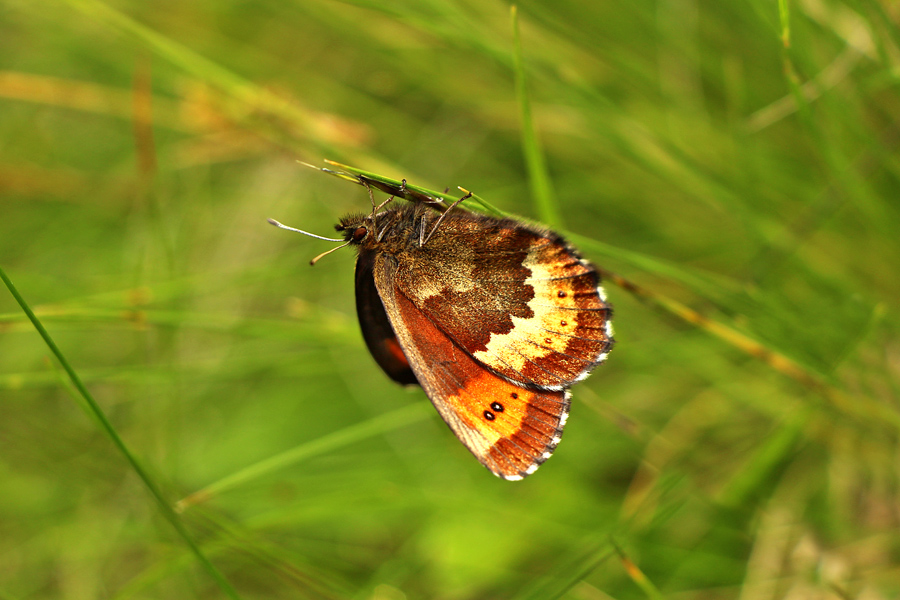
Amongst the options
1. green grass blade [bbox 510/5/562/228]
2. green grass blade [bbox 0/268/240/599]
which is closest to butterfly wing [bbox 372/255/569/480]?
green grass blade [bbox 510/5/562/228]

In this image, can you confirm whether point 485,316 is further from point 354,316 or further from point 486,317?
point 354,316

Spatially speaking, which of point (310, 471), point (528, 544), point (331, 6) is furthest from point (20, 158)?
point (528, 544)

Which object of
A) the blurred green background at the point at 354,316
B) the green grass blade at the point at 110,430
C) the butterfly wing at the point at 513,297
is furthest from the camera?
the blurred green background at the point at 354,316

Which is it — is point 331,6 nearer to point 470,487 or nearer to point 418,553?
point 470,487

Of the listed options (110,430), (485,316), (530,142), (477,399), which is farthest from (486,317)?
(110,430)

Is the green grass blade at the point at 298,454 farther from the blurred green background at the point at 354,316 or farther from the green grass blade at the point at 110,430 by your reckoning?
the green grass blade at the point at 110,430

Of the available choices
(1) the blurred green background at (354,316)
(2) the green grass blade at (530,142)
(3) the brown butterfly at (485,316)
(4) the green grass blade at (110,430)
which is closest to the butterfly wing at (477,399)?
(3) the brown butterfly at (485,316)
